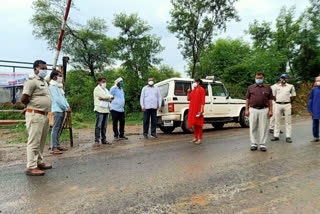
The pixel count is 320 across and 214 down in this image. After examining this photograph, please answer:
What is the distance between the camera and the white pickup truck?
8.71 meters

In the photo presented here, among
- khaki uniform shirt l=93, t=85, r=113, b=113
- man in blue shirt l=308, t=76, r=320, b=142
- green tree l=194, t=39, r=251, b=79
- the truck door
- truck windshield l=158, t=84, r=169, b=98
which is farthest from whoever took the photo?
green tree l=194, t=39, r=251, b=79

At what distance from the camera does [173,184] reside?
3.50 meters

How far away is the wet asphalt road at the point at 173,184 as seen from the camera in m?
2.79

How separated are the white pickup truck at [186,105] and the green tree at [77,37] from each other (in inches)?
668

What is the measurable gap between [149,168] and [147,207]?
1679 mm

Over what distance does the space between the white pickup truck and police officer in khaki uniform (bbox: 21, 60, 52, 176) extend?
4827mm

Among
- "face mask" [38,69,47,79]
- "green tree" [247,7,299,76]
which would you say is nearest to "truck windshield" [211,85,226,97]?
"face mask" [38,69,47,79]

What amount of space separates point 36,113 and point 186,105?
5.54 metres

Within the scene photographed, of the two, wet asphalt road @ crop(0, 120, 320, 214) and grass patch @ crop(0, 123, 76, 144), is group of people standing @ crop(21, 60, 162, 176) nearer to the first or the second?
wet asphalt road @ crop(0, 120, 320, 214)

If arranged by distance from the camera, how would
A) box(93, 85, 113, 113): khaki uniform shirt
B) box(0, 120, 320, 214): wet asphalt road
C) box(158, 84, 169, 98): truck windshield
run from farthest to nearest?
box(158, 84, 169, 98): truck windshield
box(93, 85, 113, 113): khaki uniform shirt
box(0, 120, 320, 214): wet asphalt road

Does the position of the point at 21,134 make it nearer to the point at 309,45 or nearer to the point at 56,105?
the point at 56,105

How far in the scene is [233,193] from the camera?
3111 mm

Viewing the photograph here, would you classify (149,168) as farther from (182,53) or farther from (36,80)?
(182,53)

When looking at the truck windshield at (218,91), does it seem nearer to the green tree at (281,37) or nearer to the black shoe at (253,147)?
the black shoe at (253,147)
